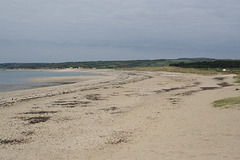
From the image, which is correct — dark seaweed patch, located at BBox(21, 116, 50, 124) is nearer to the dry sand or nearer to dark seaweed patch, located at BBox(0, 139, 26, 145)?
the dry sand

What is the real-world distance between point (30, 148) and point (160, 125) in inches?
226

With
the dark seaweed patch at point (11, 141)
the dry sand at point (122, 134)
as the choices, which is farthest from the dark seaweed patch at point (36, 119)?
the dark seaweed patch at point (11, 141)

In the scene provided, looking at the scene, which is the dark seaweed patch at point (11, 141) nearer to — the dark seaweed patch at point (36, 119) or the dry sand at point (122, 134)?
the dry sand at point (122, 134)

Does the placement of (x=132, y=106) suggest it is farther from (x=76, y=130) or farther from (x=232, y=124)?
(x=232, y=124)

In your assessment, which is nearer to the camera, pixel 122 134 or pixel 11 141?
pixel 11 141

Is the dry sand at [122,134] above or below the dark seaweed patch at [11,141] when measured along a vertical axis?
above

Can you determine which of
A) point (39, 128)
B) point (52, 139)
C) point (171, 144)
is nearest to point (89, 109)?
point (39, 128)

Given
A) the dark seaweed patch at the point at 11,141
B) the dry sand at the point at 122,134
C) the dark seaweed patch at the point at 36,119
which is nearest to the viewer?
the dry sand at the point at 122,134

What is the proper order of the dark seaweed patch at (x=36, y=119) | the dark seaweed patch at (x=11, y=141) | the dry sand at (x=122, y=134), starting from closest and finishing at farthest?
the dry sand at (x=122, y=134) < the dark seaweed patch at (x=11, y=141) < the dark seaweed patch at (x=36, y=119)

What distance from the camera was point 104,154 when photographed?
23.2ft

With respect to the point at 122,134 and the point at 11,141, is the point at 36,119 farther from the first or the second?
the point at 122,134

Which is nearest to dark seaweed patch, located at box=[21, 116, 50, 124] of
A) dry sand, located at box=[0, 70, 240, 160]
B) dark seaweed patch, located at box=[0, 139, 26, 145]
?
dry sand, located at box=[0, 70, 240, 160]

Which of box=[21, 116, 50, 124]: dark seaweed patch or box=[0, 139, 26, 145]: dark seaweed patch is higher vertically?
box=[21, 116, 50, 124]: dark seaweed patch

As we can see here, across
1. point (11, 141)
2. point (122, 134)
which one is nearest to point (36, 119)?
point (11, 141)
